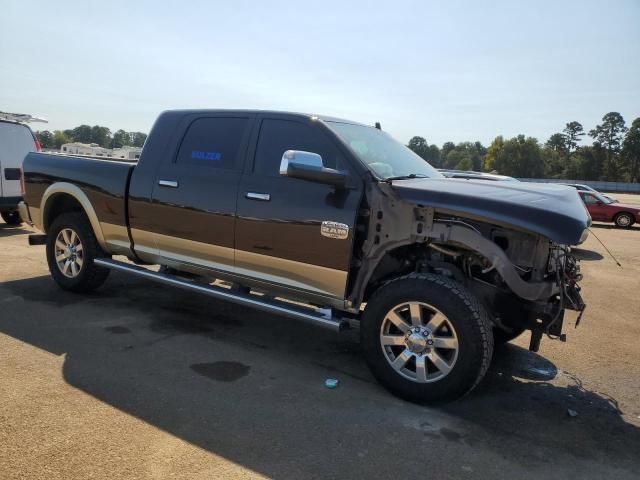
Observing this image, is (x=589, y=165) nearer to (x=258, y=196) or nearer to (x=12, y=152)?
(x=12, y=152)

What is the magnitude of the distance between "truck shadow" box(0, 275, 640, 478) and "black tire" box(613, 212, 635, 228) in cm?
1710

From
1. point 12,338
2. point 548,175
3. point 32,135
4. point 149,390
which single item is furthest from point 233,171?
point 548,175

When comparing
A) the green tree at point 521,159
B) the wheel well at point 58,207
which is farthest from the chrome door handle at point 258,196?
the green tree at point 521,159

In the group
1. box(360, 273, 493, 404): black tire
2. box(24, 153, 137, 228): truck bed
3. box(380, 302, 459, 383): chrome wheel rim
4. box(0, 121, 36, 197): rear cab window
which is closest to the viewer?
box(360, 273, 493, 404): black tire

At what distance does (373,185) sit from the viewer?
389 centimetres

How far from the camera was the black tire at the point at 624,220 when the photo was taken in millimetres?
19188

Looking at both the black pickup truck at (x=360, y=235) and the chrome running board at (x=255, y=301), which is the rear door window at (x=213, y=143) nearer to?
the black pickup truck at (x=360, y=235)

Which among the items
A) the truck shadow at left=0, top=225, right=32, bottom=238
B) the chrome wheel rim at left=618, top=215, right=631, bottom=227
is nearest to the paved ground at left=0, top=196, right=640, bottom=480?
the truck shadow at left=0, top=225, right=32, bottom=238

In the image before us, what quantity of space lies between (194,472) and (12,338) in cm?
265

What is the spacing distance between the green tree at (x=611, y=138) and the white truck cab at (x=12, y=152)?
379ft

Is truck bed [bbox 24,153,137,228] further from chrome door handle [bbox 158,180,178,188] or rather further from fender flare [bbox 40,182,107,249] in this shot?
chrome door handle [bbox 158,180,178,188]

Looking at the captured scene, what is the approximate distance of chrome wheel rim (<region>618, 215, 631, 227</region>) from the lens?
19203mm

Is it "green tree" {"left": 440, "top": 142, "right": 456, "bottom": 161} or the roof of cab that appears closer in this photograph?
the roof of cab

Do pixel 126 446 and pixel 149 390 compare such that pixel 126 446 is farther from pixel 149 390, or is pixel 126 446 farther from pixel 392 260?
pixel 392 260
